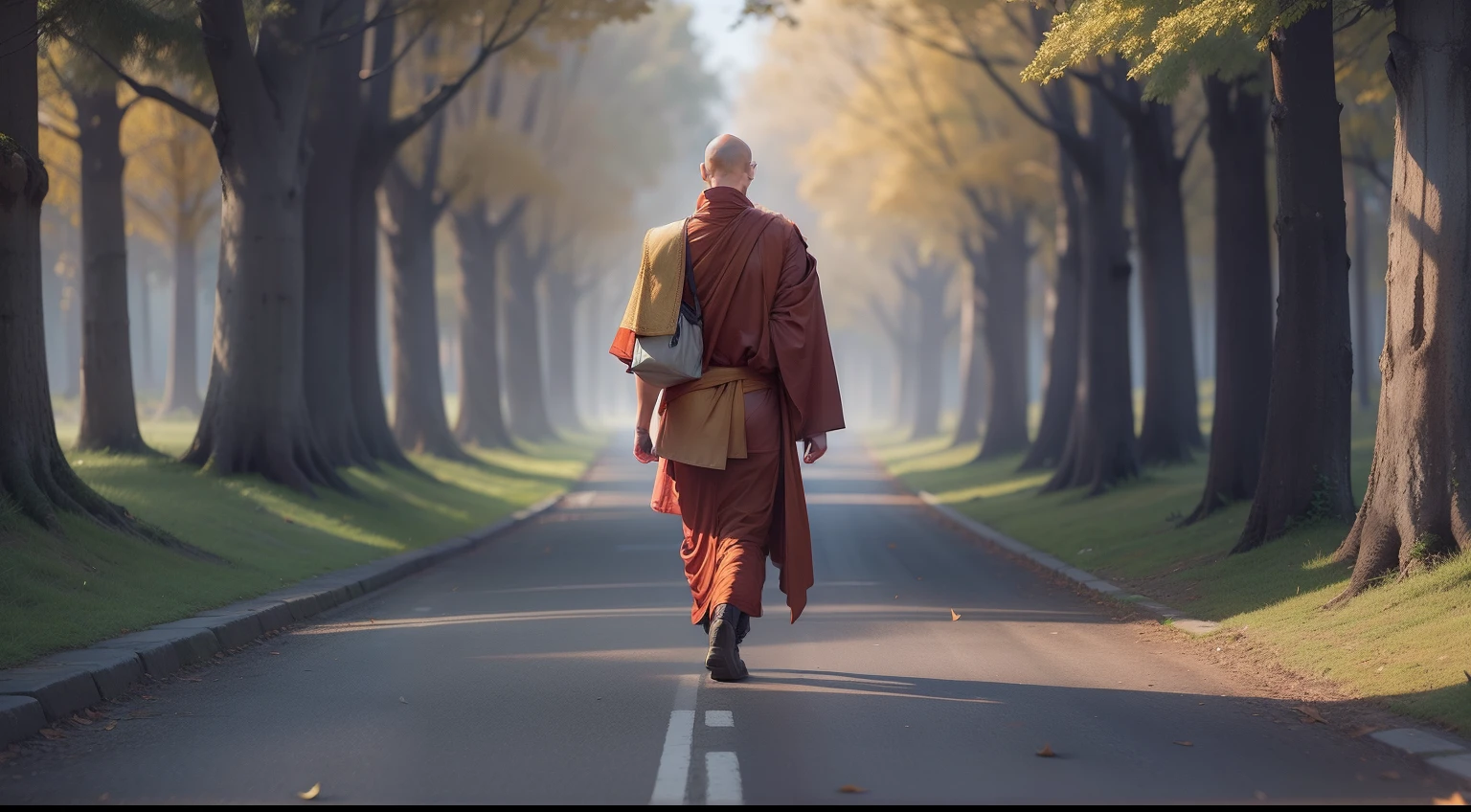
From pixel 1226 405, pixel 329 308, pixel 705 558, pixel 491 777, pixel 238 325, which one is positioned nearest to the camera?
pixel 491 777

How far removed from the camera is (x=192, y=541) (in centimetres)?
1318

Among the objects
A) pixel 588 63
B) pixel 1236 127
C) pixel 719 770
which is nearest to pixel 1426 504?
pixel 719 770

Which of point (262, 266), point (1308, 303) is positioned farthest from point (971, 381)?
point (1308, 303)

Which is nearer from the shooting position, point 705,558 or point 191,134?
point 705,558

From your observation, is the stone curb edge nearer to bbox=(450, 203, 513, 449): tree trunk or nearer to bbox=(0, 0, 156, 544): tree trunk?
bbox=(0, 0, 156, 544): tree trunk

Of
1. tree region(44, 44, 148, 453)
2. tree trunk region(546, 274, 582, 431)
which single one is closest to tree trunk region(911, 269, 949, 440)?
tree trunk region(546, 274, 582, 431)

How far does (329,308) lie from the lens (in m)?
20.9

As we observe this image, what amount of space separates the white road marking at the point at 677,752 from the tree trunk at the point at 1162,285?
525 inches

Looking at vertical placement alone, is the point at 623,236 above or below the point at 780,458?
above

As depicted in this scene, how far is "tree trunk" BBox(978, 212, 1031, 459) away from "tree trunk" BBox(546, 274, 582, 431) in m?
20.2

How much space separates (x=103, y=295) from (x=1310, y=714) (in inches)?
643

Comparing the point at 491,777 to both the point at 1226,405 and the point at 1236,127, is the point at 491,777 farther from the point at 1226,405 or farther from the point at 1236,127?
the point at 1236,127

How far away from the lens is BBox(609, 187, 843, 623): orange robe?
784 cm

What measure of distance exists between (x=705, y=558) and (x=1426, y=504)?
14.4 feet
